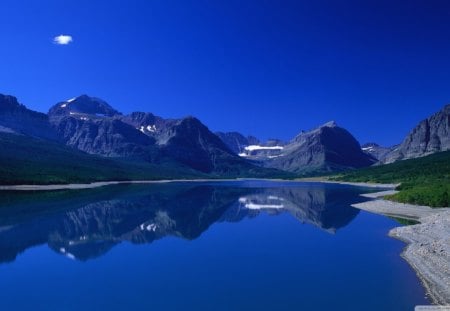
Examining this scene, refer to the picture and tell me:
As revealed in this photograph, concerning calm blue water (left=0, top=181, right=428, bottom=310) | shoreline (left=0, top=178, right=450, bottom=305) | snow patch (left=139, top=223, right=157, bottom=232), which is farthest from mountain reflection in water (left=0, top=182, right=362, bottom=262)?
shoreline (left=0, top=178, right=450, bottom=305)

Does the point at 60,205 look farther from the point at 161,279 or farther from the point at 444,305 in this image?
the point at 444,305

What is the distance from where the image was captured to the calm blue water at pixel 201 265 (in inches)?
1026

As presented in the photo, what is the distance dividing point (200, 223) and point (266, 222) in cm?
1137

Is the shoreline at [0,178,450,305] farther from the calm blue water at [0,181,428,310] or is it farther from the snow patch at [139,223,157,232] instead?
the snow patch at [139,223,157,232]

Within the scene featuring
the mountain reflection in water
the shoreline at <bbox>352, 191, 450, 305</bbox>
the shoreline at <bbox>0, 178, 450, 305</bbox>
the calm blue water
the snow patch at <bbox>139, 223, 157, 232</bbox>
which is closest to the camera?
the calm blue water

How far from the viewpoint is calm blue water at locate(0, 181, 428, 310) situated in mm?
26062

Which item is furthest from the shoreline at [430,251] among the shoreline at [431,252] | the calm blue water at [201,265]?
the calm blue water at [201,265]

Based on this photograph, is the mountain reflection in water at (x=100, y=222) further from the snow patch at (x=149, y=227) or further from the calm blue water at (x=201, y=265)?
the calm blue water at (x=201, y=265)

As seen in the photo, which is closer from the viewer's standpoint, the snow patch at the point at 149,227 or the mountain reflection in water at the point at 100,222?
the mountain reflection in water at the point at 100,222

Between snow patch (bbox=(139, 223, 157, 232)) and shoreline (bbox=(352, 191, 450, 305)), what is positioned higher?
shoreline (bbox=(352, 191, 450, 305))

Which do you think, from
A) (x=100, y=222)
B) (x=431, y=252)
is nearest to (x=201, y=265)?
(x=431, y=252)

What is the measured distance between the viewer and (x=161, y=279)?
31344 mm

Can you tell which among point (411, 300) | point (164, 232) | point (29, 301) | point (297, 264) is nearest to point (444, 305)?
point (411, 300)

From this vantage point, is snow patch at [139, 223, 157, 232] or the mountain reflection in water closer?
the mountain reflection in water
